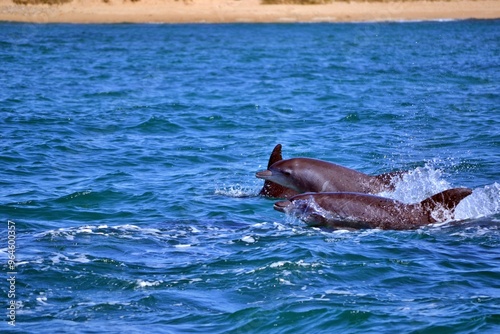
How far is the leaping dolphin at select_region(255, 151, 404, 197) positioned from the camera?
1322 cm

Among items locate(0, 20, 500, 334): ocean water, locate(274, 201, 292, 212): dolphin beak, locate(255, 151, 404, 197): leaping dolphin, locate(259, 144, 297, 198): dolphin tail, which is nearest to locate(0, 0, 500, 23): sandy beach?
locate(0, 20, 500, 334): ocean water

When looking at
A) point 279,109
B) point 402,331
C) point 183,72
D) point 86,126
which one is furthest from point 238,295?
point 183,72

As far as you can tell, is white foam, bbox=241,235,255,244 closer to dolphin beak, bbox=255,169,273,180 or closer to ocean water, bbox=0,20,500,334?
ocean water, bbox=0,20,500,334

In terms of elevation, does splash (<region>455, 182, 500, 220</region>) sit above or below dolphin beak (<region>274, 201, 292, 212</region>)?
below

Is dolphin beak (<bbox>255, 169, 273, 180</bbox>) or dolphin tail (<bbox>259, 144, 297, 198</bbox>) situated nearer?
dolphin beak (<bbox>255, 169, 273, 180</bbox>)

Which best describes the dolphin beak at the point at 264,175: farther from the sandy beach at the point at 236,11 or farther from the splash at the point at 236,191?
the sandy beach at the point at 236,11

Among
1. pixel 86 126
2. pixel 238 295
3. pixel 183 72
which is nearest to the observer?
pixel 238 295

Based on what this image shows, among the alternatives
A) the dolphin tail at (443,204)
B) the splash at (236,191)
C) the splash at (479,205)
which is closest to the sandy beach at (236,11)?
the splash at (236,191)

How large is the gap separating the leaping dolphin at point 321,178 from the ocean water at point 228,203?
0.33 metres

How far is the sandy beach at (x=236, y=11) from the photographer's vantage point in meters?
79.6

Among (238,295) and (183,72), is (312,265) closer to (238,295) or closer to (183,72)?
(238,295)

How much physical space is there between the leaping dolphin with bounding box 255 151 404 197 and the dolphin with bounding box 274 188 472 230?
3.54 ft

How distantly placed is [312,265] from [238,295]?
1234 millimetres

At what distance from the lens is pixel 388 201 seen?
12055 mm
